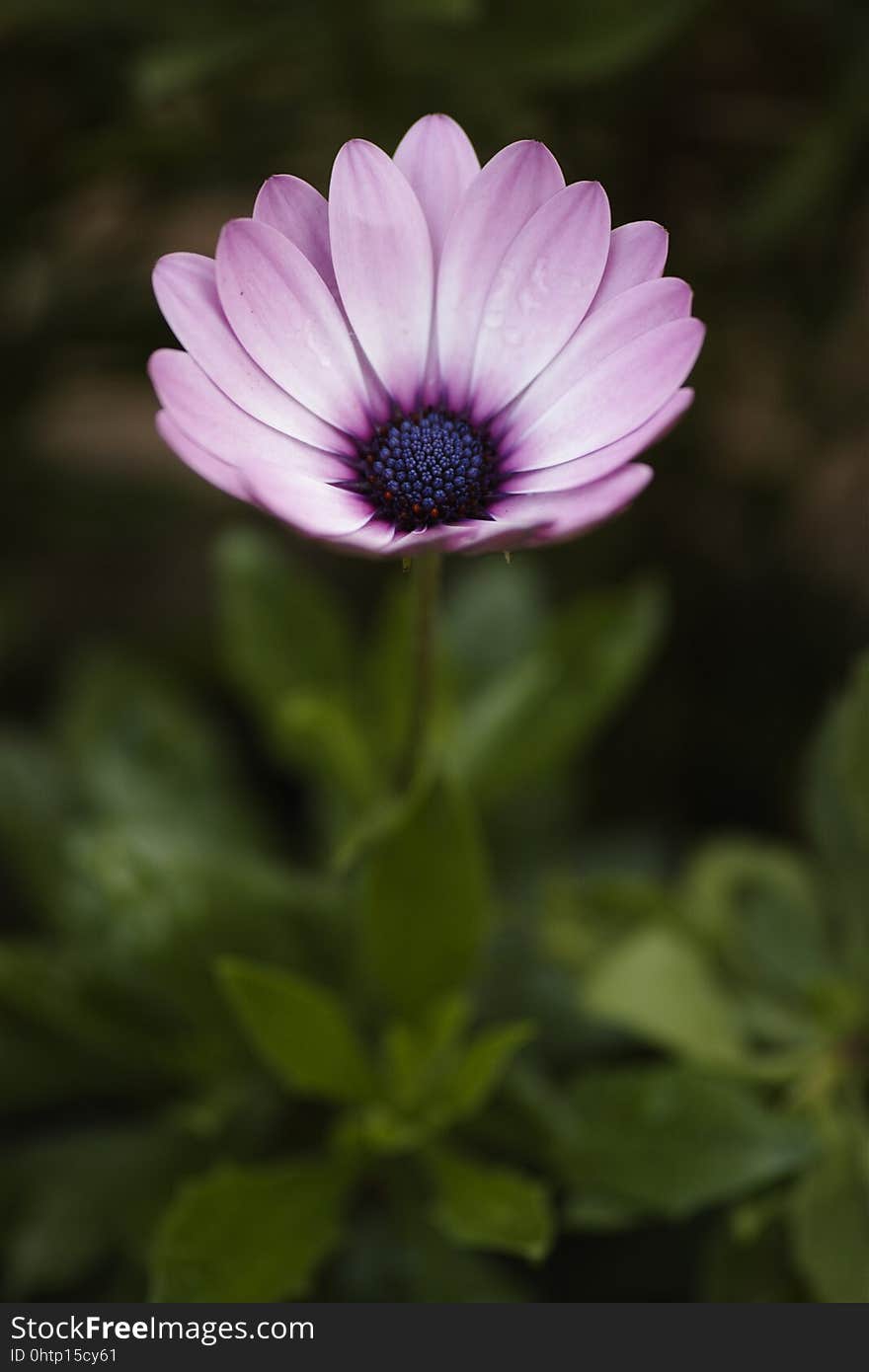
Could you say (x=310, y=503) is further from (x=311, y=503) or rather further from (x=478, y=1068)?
(x=478, y=1068)

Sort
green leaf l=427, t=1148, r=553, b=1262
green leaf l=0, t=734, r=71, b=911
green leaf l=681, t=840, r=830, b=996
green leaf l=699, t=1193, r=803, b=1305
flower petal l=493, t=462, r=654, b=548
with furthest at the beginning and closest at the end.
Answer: green leaf l=0, t=734, r=71, b=911 → green leaf l=681, t=840, r=830, b=996 → green leaf l=699, t=1193, r=803, b=1305 → green leaf l=427, t=1148, r=553, b=1262 → flower petal l=493, t=462, r=654, b=548

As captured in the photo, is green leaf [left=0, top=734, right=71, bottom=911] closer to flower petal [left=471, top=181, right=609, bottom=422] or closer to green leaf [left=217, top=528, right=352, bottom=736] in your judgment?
green leaf [left=217, top=528, right=352, bottom=736]

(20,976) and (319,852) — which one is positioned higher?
(20,976)

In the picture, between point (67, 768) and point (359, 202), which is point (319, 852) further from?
point (359, 202)

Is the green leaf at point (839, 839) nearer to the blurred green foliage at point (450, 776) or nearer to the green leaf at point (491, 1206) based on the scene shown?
the blurred green foliage at point (450, 776)

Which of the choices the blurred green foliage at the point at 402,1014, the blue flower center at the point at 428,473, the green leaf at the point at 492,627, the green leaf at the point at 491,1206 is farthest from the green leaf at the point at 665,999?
the blue flower center at the point at 428,473

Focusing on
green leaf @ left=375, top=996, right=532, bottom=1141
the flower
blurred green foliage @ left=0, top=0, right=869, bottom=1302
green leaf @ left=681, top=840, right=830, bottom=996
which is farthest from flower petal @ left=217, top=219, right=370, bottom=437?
green leaf @ left=681, top=840, right=830, bottom=996

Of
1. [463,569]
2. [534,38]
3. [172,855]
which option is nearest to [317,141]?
[534,38]

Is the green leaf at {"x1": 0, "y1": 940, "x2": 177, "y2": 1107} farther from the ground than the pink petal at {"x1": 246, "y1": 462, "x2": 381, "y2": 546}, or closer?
closer
